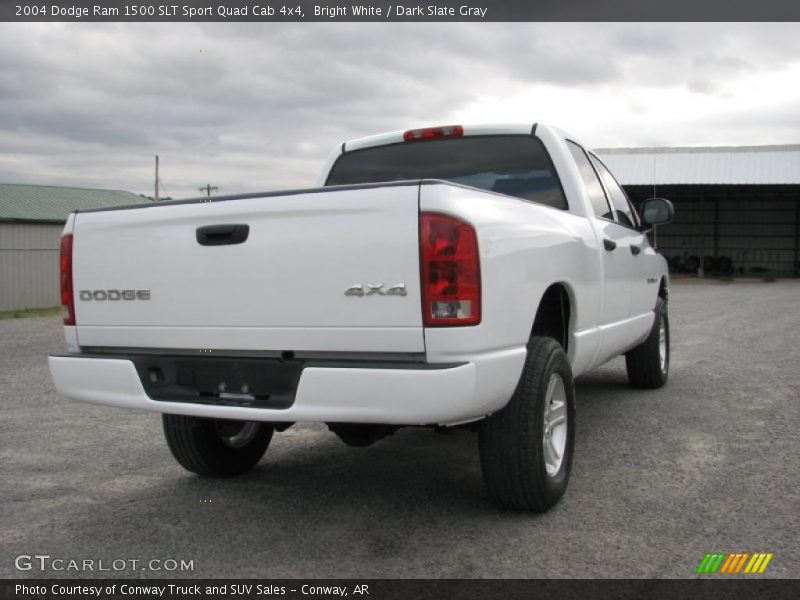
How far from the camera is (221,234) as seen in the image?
352 cm

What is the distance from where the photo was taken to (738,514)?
387 cm

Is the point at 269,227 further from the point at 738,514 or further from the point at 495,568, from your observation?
the point at 738,514

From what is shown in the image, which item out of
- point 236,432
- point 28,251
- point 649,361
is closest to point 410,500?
point 236,432

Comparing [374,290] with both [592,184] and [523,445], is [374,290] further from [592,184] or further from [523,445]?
[592,184]

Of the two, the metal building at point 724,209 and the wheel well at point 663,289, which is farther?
the metal building at point 724,209

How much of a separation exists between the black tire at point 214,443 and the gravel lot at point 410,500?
0.11 meters

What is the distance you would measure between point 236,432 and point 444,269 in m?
2.23

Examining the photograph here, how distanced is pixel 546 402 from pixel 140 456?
9.40 feet

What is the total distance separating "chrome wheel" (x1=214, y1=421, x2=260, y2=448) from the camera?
15.4 ft

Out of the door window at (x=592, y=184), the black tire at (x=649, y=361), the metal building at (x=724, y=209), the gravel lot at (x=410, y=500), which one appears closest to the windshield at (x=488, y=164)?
the door window at (x=592, y=184)

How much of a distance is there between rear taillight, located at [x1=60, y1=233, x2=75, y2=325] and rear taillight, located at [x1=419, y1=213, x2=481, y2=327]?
73.6 inches

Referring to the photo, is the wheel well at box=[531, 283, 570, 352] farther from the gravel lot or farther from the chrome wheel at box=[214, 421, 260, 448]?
the chrome wheel at box=[214, 421, 260, 448]
